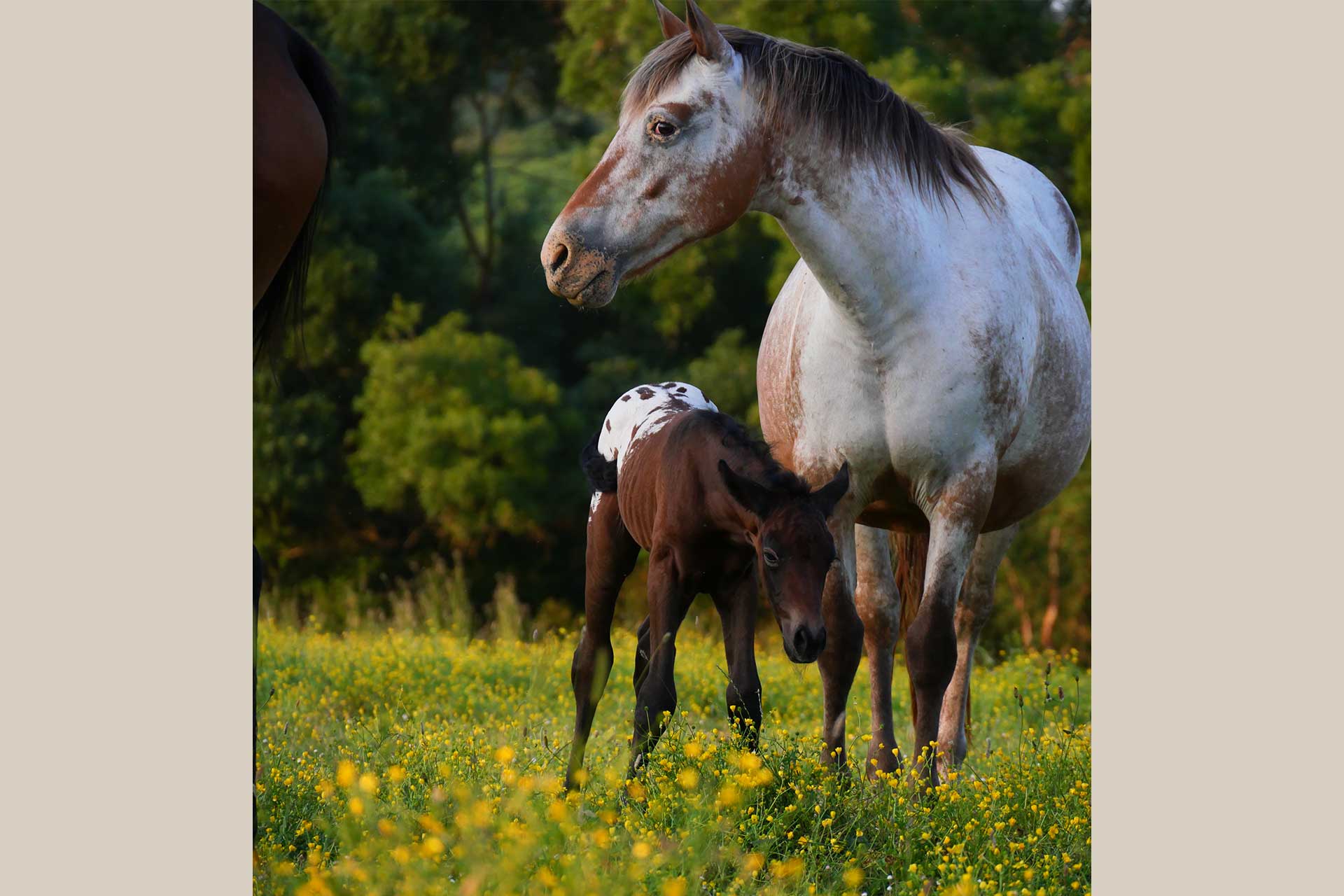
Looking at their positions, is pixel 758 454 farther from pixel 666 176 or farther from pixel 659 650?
pixel 666 176

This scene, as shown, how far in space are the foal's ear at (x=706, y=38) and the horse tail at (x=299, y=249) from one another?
4.06ft

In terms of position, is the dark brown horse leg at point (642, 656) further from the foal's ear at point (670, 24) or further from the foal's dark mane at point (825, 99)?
the foal's ear at point (670, 24)

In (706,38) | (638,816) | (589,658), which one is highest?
(706,38)

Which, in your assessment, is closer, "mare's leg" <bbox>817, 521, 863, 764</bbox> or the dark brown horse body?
the dark brown horse body

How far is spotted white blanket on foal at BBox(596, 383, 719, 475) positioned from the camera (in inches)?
195

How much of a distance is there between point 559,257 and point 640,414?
45.8 inches

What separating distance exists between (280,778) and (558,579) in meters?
7.50

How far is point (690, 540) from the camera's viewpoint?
4398 mm

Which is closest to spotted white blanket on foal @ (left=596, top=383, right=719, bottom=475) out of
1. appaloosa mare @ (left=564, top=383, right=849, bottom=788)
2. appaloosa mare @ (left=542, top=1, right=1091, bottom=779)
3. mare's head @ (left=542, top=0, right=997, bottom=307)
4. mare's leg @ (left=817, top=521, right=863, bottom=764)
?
appaloosa mare @ (left=564, top=383, right=849, bottom=788)

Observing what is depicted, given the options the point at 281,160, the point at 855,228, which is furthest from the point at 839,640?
the point at 281,160

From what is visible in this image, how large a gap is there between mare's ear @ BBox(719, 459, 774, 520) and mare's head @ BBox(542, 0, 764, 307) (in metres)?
0.62

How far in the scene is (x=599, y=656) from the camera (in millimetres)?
4793

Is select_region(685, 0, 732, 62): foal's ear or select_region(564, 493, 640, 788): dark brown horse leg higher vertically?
select_region(685, 0, 732, 62): foal's ear

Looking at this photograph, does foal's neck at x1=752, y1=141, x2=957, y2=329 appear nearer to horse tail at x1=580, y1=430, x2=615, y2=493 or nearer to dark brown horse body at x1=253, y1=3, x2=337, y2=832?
horse tail at x1=580, y1=430, x2=615, y2=493
